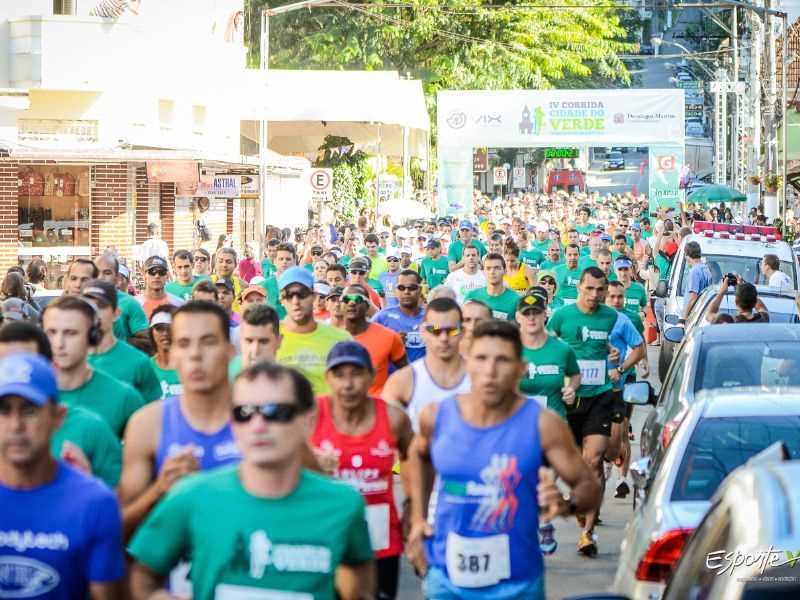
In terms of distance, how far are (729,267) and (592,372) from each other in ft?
27.4

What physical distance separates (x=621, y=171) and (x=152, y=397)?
10064 centimetres

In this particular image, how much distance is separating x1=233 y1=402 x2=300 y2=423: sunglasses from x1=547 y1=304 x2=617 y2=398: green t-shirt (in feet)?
24.3

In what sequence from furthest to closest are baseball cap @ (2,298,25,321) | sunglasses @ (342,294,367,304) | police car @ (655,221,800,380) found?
1. police car @ (655,221,800,380)
2. sunglasses @ (342,294,367,304)
3. baseball cap @ (2,298,25,321)

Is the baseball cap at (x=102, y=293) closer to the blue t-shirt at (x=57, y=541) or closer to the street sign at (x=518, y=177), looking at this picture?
the blue t-shirt at (x=57, y=541)

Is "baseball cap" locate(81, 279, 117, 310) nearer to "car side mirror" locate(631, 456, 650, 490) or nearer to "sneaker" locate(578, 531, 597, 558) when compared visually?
"car side mirror" locate(631, 456, 650, 490)

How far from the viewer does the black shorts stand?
1139 cm

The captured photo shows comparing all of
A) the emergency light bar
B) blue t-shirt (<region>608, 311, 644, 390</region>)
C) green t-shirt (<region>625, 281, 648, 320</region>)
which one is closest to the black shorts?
blue t-shirt (<region>608, 311, 644, 390</region>)

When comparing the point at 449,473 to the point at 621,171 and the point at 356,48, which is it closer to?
the point at 356,48

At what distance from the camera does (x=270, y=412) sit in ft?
14.3

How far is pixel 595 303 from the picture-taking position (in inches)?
475

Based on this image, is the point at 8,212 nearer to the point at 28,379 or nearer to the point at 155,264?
the point at 155,264

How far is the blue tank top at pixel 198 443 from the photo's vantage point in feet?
18.5

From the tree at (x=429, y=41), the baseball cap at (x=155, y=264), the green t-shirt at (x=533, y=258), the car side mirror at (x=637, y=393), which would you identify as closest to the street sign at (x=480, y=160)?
the tree at (x=429, y=41)

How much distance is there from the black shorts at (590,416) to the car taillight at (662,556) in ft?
17.3
